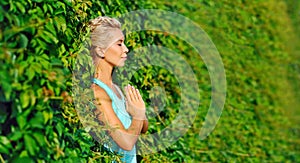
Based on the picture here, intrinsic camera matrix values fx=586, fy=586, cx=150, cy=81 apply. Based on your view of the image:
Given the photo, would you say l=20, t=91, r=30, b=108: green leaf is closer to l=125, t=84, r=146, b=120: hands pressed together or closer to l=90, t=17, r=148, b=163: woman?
l=90, t=17, r=148, b=163: woman

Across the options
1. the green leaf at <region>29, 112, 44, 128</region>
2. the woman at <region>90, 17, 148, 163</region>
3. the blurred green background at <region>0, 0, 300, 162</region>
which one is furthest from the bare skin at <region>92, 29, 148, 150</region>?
the green leaf at <region>29, 112, 44, 128</region>

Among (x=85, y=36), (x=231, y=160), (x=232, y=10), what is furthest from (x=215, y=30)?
(x=85, y=36)

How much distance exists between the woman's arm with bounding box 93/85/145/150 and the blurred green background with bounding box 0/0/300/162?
11 cm

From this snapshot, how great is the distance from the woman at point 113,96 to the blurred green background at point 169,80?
0.10 meters

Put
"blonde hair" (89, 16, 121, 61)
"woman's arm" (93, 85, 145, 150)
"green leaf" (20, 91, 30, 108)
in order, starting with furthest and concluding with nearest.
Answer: "blonde hair" (89, 16, 121, 61)
"woman's arm" (93, 85, 145, 150)
"green leaf" (20, 91, 30, 108)

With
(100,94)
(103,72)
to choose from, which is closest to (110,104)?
(100,94)

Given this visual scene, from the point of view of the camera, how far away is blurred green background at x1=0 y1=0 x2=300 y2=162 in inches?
84.9

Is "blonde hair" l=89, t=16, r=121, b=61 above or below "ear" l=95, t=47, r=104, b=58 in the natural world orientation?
above

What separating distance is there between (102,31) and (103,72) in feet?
0.66

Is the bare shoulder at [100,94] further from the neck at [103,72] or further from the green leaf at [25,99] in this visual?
the green leaf at [25,99]

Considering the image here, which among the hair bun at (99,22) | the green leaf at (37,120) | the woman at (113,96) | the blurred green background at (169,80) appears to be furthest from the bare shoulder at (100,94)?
the green leaf at (37,120)

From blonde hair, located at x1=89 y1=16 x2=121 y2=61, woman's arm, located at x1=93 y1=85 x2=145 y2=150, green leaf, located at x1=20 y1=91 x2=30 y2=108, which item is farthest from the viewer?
blonde hair, located at x1=89 y1=16 x2=121 y2=61

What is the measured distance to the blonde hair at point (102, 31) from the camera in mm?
2827

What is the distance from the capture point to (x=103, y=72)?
2873 millimetres
